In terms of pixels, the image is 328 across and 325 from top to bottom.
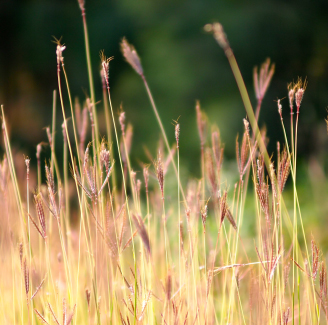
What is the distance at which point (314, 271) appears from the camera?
666 mm

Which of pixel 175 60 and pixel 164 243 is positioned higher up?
pixel 175 60

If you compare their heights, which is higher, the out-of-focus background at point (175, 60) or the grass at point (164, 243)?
the out-of-focus background at point (175, 60)

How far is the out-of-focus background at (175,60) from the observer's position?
3691 mm

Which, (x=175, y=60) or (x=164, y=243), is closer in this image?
(x=164, y=243)

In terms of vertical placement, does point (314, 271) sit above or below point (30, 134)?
below

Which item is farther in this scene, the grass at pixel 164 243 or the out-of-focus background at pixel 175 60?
the out-of-focus background at pixel 175 60

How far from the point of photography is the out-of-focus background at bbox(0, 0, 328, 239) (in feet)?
12.1

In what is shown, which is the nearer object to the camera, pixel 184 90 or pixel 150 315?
pixel 150 315

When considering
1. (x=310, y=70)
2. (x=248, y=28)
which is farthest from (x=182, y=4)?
(x=310, y=70)

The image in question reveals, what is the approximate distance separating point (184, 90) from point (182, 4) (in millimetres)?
949

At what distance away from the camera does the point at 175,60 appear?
4035mm

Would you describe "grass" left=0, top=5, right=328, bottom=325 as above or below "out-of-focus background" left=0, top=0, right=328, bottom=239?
below

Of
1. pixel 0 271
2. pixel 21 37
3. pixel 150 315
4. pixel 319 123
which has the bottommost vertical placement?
pixel 150 315

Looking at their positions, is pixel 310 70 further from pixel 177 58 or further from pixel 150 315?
pixel 150 315
